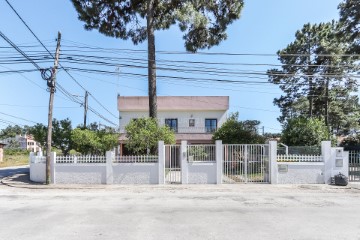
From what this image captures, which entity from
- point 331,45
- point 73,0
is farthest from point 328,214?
point 331,45

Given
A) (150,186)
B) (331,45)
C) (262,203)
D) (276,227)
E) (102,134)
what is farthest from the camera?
(331,45)

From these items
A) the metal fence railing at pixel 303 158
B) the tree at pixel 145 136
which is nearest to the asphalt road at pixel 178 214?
the metal fence railing at pixel 303 158

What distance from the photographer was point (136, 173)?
54.0 feet

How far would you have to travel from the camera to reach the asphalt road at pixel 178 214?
6938 mm

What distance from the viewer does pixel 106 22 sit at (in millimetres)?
20688

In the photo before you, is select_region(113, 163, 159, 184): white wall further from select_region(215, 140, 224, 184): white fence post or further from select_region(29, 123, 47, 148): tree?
select_region(29, 123, 47, 148): tree

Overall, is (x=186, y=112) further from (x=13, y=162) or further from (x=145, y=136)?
(x=13, y=162)

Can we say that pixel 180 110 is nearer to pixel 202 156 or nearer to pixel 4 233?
pixel 202 156

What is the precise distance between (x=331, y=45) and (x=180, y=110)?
51.2 ft

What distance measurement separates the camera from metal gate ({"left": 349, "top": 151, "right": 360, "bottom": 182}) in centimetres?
1764

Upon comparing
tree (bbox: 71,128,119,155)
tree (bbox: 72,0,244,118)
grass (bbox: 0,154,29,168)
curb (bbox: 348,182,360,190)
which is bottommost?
grass (bbox: 0,154,29,168)

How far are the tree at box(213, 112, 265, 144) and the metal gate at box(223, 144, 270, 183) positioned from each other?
4.99 meters

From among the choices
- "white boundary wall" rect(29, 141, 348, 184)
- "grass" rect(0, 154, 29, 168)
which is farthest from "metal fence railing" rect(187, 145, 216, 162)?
"grass" rect(0, 154, 29, 168)

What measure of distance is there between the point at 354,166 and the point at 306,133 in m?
3.76
